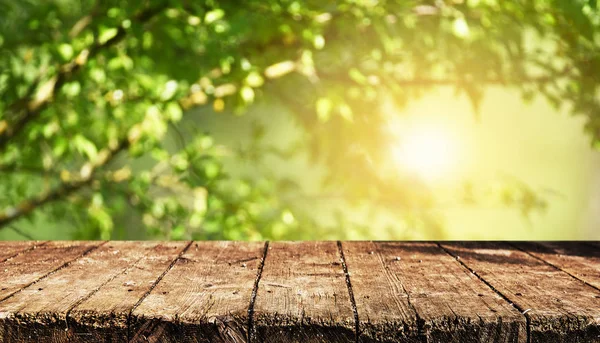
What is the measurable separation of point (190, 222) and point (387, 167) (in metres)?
1.28

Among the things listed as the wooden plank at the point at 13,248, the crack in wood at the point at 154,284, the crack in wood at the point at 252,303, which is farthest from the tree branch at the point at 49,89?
the crack in wood at the point at 252,303

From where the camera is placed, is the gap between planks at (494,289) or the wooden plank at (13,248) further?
the wooden plank at (13,248)

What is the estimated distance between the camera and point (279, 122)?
4.92 meters

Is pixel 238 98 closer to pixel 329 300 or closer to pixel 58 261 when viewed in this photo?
pixel 58 261

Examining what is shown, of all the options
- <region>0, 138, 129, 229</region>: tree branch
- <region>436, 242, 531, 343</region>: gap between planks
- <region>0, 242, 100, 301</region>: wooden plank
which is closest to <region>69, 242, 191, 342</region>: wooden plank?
<region>0, 242, 100, 301</region>: wooden plank

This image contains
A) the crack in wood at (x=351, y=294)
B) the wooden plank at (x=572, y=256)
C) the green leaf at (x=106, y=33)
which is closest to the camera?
the crack in wood at (x=351, y=294)

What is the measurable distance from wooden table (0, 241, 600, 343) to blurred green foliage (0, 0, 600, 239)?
47.2 inches

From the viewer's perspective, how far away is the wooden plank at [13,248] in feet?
5.77

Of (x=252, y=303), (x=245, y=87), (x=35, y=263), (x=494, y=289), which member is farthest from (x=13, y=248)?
(x=245, y=87)

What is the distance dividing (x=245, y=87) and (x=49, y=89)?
91cm

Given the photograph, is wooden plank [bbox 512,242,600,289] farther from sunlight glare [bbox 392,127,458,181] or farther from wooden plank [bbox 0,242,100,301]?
sunlight glare [bbox 392,127,458,181]

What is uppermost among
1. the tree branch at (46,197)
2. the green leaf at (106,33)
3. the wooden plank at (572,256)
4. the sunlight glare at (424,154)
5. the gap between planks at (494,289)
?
the green leaf at (106,33)

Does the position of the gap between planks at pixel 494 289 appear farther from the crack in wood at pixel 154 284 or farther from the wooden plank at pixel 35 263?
the wooden plank at pixel 35 263

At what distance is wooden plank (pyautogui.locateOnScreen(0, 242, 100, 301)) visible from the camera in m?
1.43
